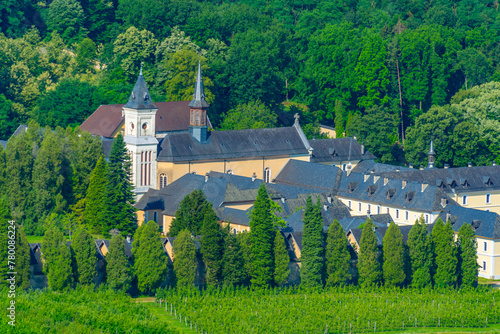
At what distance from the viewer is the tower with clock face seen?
353 feet

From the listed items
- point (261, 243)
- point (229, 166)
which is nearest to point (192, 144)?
point (229, 166)

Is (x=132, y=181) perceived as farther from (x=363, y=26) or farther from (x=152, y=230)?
(x=363, y=26)

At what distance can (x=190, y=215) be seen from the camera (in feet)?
303

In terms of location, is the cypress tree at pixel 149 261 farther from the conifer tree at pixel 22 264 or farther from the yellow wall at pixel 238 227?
the yellow wall at pixel 238 227

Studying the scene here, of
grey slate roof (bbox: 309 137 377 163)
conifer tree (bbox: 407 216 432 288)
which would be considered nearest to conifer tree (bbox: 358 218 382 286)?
conifer tree (bbox: 407 216 432 288)

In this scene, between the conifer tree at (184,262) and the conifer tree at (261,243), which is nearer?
the conifer tree at (184,262)

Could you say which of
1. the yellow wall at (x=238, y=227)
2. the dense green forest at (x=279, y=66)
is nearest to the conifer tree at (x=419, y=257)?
the yellow wall at (x=238, y=227)

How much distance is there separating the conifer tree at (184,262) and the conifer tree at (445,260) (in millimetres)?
18590

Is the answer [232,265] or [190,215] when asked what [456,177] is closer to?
[190,215]

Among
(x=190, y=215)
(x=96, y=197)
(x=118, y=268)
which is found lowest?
(x=118, y=268)

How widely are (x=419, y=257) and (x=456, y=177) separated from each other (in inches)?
926

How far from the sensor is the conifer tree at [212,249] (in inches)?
3408

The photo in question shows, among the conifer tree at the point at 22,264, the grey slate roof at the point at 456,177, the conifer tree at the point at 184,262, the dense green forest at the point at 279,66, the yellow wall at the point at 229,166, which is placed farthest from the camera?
the dense green forest at the point at 279,66

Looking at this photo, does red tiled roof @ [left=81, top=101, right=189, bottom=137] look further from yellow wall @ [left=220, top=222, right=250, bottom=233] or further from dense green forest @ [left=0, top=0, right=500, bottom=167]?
yellow wall @ [left=220, top=222, right=250, bottom=233]
